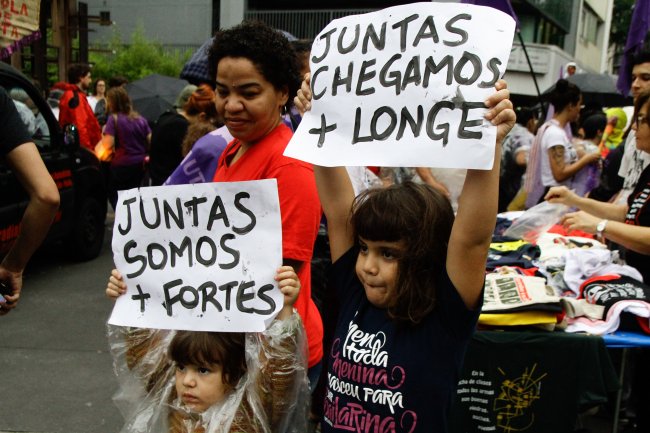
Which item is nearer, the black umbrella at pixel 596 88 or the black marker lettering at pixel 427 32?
the black marker lettering at pixel 427 32

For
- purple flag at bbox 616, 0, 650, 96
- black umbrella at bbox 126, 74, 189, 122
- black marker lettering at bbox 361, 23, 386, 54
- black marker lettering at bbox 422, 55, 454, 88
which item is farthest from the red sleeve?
black umbrella at bbox 126, 74, 189, 122

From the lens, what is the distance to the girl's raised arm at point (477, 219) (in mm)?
1560

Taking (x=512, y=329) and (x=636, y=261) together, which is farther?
(x=636, y=261)

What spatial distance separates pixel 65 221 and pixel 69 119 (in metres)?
2.81

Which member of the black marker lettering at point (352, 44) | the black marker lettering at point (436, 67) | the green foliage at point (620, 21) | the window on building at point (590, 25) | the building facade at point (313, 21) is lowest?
the black marker lettering at point (436, 67)

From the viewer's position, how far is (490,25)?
5.30 ft

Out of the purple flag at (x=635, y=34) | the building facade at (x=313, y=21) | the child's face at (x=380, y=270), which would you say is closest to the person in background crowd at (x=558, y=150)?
the purple flag at (x=635, y=34)

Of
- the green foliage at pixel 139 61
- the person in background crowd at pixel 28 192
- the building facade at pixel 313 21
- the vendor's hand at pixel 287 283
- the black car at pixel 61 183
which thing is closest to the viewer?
the vendor's hand at pixel 287 283

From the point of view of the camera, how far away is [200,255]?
197 centimetres

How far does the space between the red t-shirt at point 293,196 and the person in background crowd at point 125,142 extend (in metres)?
6.21

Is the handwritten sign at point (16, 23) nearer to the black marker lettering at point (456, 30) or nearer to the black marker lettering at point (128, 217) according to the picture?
the black marker lettering at point (128, 217)

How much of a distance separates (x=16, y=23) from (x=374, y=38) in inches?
111

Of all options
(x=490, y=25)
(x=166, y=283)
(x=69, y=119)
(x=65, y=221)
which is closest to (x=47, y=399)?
(x=166, y=283)

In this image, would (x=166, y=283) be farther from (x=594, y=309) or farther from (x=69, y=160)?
(x=69, y=160)
